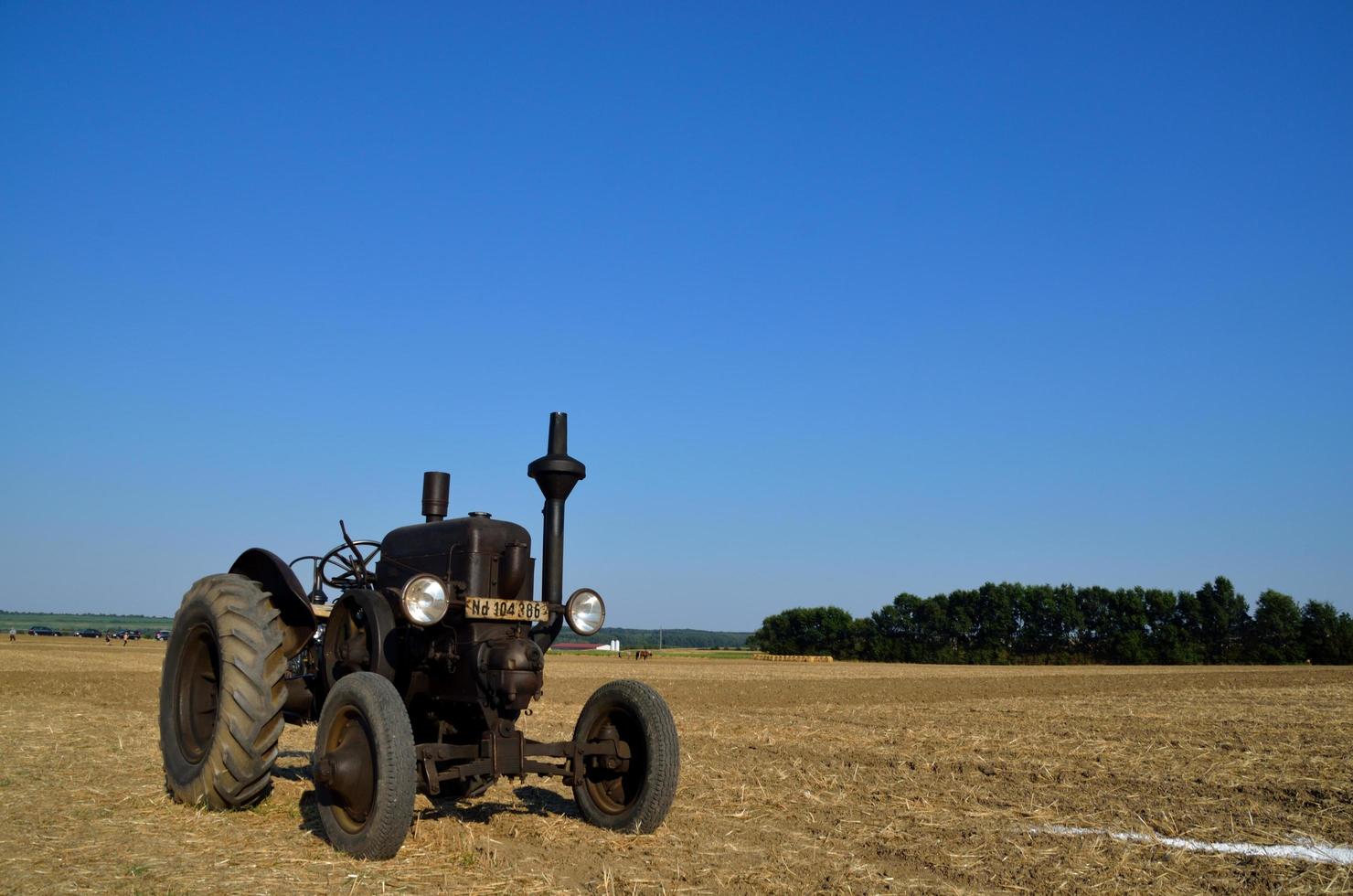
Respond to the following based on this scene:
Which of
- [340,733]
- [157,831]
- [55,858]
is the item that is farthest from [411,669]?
[55,858]

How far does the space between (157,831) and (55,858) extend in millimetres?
870

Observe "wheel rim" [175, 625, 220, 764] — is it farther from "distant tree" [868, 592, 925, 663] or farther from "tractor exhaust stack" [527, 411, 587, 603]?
"distant tree" [868, 592, 925, 663]

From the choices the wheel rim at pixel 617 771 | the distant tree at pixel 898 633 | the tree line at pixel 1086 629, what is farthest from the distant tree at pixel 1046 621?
the wheel rim at pixel 617 771

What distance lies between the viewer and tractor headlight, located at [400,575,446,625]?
19.6ft

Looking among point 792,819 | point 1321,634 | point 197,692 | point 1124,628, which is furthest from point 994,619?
point 197,692

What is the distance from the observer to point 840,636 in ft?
271

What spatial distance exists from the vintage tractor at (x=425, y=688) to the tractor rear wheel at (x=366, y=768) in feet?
0.04

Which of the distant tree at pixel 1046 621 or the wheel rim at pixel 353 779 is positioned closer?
the wheel rim at pixel 353 779

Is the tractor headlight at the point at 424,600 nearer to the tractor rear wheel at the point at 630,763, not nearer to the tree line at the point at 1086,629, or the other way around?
the tractor rear wheel at the point at 630,763

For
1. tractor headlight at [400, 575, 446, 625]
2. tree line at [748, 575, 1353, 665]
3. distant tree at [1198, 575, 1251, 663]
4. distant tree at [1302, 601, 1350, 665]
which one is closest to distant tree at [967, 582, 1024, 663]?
tree line at [748, 575, 1353, 665]

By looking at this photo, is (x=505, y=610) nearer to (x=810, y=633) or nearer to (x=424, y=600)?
(x=424, y=600)

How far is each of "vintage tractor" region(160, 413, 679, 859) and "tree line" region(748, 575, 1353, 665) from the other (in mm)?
69372

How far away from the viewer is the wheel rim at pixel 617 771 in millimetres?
6590

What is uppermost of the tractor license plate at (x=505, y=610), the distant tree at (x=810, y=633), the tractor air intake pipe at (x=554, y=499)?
the tractor air intake pipe at (x=554, y=499)
